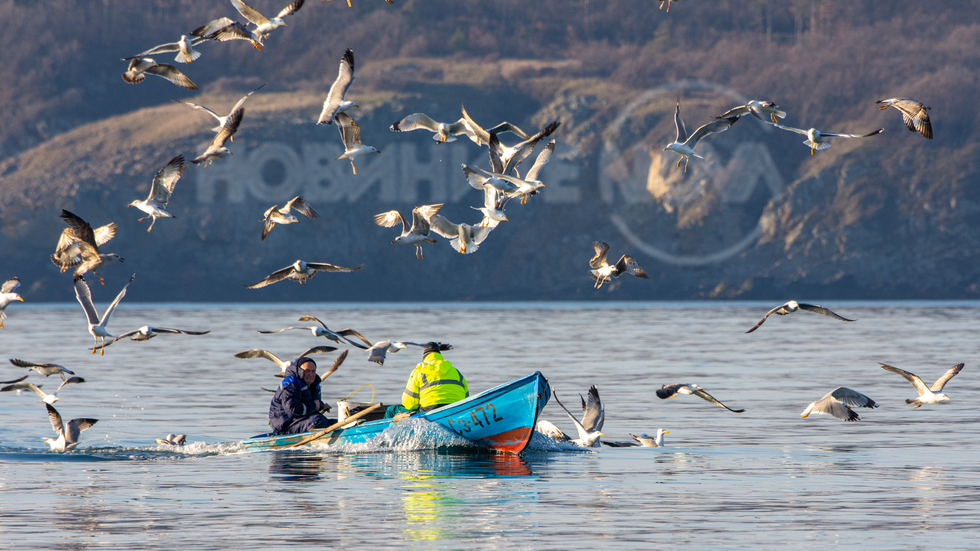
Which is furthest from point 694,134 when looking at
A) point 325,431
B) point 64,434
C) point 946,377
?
point 64,434

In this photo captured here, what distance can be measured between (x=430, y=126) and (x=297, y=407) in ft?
20.2

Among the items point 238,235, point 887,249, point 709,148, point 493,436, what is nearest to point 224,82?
point 238,235

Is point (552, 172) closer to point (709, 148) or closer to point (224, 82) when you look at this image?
point (709, 148)

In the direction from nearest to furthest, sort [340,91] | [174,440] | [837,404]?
1. [340,91]
2. [837,404]
3. [174,440]

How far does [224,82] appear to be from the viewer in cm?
15912

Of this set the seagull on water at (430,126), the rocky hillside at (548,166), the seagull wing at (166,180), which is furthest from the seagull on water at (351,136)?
Answer: the rocky hillside at (548,166)

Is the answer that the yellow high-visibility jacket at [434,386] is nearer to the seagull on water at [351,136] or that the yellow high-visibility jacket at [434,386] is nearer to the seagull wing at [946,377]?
the seagull on water at [351,136]

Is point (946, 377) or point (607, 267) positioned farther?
point (607, 267)

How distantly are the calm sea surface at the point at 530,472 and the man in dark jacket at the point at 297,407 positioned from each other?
64 cm

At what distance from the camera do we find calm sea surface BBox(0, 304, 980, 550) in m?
16.4

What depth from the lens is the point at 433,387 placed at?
965 inches

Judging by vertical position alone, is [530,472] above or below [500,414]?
below

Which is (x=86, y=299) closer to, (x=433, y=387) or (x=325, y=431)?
(x=325, y=431)

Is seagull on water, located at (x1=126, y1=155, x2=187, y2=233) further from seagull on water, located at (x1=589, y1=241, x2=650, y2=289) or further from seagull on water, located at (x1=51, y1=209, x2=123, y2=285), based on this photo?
seagull on water, located at (x1=589, y1=241, x2=650, y2=289)
